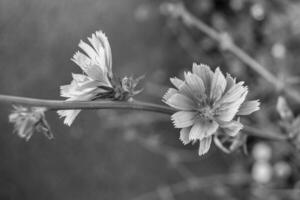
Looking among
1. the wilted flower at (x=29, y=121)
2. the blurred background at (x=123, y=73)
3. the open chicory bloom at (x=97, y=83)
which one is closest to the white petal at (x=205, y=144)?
the open chicory bloom at (x=97, y=83)

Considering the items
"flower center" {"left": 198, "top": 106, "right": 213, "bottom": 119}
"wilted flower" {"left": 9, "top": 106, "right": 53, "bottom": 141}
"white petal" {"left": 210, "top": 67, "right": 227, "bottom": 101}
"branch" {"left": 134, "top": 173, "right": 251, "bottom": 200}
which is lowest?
"wilted flower" {"left": 9, "top": 106, "right": 53, "bottom": 141}

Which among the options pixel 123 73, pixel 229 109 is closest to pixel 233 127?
pixel 229 109

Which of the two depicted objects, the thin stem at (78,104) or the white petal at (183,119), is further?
the white petal at (183,119)

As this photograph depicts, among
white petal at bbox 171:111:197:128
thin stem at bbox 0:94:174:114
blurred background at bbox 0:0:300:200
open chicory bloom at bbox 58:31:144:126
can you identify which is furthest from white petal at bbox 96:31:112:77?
blurred background at bbox 0:0:300:200

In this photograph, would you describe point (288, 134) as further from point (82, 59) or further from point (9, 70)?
point (9, 70)

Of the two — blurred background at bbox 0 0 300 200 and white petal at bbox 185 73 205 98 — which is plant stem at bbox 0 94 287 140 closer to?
white petal at bbox 185 73 205 98

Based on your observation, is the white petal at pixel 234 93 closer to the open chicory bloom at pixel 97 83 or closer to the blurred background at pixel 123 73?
the open chicory bloom at pixel 97 83

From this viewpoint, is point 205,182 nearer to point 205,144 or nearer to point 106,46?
point 205,144
